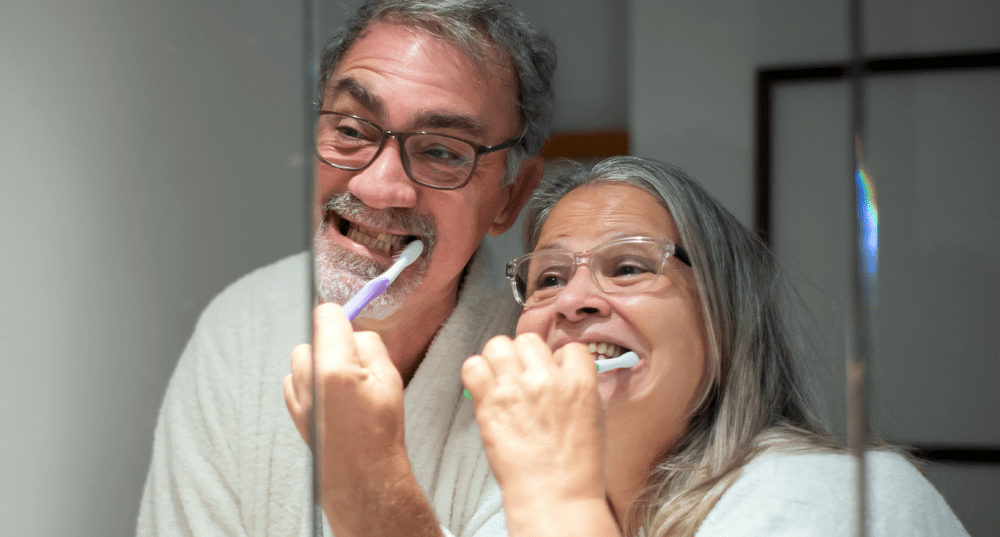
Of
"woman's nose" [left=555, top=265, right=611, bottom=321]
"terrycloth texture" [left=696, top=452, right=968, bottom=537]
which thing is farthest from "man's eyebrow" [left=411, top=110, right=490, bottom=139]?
"terrycloth texture" [left=696, top=452, right=968, bottom=537]

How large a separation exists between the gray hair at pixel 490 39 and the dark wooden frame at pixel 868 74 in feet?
0.39

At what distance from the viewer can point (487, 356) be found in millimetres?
414

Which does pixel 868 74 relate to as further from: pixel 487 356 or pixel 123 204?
pixel 123 204

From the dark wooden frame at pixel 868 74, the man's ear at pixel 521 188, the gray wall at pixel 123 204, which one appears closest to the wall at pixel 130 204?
the gray wall at pixel 123 204

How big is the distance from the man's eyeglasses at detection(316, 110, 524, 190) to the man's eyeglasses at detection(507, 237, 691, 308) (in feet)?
0.23

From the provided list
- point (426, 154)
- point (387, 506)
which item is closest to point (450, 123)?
point (426, 154)

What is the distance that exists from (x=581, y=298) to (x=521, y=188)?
0.08 metres

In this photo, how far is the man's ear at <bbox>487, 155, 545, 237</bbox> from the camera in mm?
438

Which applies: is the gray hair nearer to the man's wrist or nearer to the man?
the man

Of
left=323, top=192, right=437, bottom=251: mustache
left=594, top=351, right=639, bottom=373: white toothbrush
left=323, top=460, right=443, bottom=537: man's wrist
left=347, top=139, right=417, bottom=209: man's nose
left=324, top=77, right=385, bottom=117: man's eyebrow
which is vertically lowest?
left=323, top=460, right=443, bottom=537: man's wrist

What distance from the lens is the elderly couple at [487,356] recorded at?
15.6 inches

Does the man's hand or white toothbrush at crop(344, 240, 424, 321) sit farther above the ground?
white toothbrush at crop(344, 240, 424, 321)

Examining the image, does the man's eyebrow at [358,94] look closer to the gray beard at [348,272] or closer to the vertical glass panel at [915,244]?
the gray beard at [348,272]

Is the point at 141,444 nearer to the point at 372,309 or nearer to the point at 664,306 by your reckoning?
the point at 372,309
